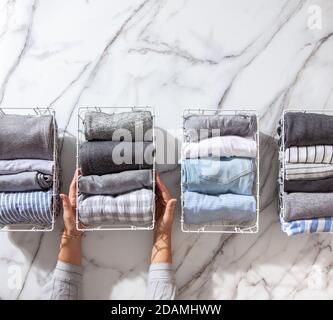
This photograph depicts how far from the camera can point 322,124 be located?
1.45m

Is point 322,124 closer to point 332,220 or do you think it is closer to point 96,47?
point 332,220

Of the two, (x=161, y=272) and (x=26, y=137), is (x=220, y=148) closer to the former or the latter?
(x=161, y=272)

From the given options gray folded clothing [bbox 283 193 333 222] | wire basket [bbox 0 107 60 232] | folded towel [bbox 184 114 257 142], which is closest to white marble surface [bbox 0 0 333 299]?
wire basket [bbox 0 107 60 232]

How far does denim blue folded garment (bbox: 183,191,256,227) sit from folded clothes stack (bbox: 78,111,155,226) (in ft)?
0.44

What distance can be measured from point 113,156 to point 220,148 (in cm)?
36

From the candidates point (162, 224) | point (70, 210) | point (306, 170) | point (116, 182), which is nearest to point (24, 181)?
point (70, 210)

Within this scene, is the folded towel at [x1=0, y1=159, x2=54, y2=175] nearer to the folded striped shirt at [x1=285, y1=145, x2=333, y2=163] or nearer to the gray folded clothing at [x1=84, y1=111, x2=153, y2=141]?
the gray folded clothing at [x1=84, y1=111, x2=153, y2=141]

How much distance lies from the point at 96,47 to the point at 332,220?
1045 millimetres

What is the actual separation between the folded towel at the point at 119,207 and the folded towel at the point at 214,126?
250 mm

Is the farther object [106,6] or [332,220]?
[106,6]

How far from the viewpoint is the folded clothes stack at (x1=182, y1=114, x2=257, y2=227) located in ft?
4.77

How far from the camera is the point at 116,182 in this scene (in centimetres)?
144

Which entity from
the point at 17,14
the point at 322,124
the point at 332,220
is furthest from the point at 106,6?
the point at 332,220

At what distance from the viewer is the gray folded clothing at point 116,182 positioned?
1438 millimetres
